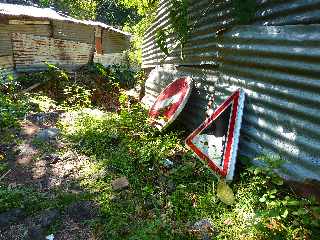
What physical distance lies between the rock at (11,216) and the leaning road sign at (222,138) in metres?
2.39

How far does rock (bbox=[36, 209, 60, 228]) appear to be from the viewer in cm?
443

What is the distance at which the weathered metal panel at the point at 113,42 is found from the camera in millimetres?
21000

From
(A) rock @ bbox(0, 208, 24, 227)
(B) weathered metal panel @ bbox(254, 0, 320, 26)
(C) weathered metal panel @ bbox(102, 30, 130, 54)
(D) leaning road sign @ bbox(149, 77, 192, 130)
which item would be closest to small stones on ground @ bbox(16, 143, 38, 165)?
(A) rock @ bbox(0, 208, 24, 227)

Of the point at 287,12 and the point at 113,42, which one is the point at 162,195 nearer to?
the point at 287,12

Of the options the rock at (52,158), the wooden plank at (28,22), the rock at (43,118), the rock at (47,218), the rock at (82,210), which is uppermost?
the wooden plank at (28,22)

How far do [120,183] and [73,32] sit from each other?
13465 millimetres

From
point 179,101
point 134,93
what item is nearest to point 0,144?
point 179,101

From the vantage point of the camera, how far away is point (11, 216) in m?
4.59

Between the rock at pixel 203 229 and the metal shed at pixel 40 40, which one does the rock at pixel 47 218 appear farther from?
the metal shed at pixel 40 40

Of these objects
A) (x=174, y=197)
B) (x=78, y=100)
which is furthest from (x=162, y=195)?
(x=78, y=100)

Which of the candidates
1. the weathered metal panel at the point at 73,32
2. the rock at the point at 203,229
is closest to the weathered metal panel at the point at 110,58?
the weathered metal panel at the point at 73,32

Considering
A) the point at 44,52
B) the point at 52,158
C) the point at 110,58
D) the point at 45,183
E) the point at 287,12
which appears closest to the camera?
the point at 287,12

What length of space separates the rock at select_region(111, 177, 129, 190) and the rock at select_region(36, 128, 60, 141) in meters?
2.34

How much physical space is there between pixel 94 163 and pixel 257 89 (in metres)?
2.78
